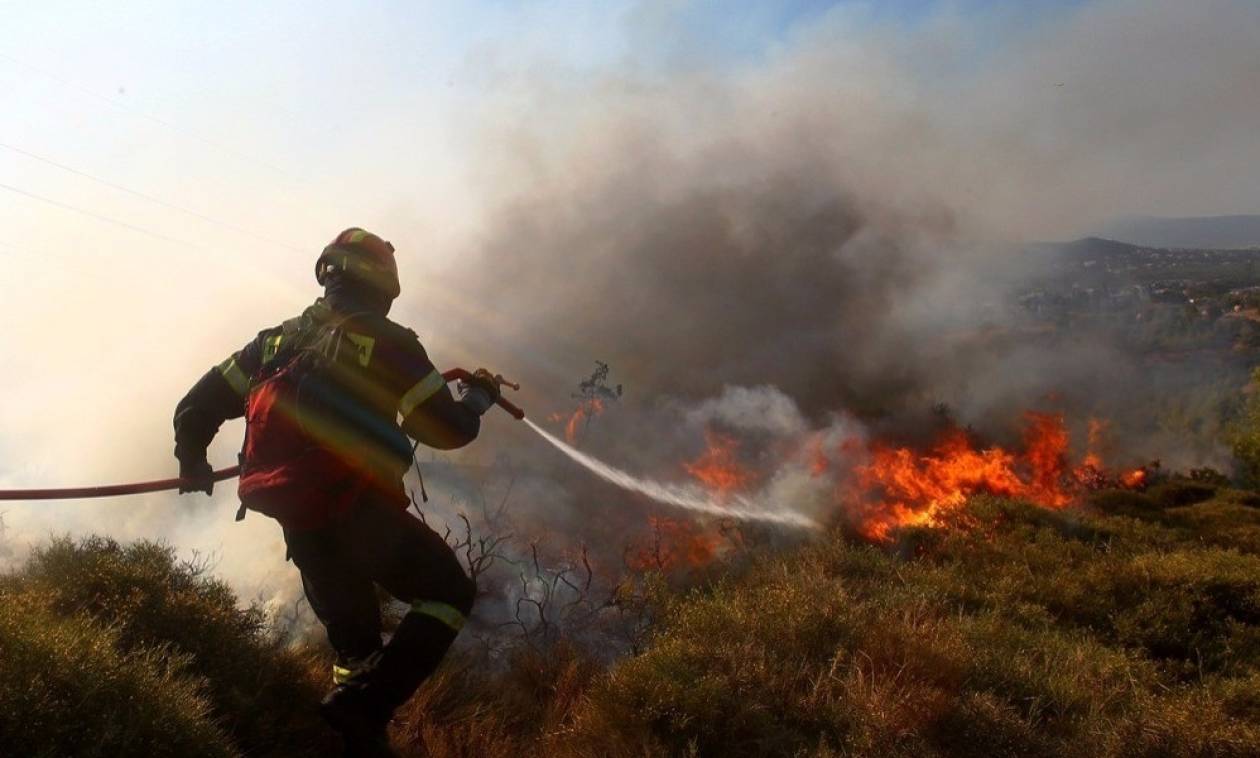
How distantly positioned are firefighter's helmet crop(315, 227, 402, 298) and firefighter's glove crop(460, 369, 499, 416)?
53 cm

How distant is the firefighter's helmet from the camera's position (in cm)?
332

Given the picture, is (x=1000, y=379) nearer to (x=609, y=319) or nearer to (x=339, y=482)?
(x=609, y=319)

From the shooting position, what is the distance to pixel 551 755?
3469 mm

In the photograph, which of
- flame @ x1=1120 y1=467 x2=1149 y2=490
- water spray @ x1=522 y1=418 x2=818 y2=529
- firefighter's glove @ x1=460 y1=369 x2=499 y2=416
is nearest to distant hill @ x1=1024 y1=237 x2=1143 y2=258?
flame @ x1=1120 y1=467 x2=1149 y2=490

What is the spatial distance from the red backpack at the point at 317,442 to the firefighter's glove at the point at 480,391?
0.38 meters

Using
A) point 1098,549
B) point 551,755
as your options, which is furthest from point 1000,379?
point 551,755

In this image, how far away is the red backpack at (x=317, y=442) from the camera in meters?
2.93

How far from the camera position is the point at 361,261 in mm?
3338

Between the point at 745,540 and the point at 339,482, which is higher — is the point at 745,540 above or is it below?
below

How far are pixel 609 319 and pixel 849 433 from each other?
29.5 ft

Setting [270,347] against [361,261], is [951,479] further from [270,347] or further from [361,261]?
[270,347]

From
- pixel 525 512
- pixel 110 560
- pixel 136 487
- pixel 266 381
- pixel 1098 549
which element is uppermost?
pixel 266 381

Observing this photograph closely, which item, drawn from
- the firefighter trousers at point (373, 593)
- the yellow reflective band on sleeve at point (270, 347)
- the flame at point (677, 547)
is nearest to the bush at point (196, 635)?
the firefighter trousers at point (373, 593)

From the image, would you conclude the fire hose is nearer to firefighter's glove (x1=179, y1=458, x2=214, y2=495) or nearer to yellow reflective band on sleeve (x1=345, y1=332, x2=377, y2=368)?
firefighter's glove (x1=179, y1=458, x2=214, y2=495)
